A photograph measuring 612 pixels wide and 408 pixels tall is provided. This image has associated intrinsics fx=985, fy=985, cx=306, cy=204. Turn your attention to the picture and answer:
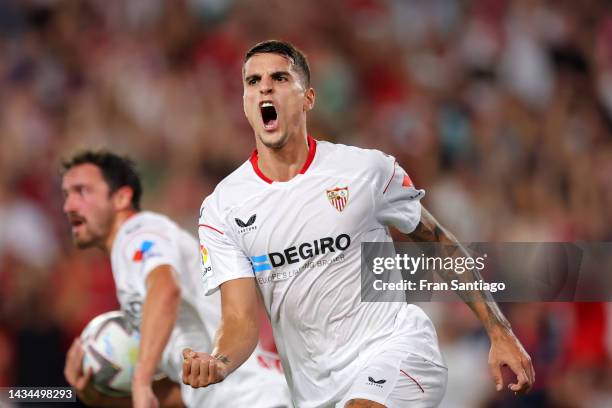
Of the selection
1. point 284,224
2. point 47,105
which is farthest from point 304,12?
point 284,224

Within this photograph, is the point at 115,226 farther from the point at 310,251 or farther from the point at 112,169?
the point at 310,251

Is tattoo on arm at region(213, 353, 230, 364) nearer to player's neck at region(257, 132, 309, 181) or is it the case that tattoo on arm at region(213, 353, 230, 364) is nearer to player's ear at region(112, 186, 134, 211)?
player's neck at region(257, 132, 309, 181)

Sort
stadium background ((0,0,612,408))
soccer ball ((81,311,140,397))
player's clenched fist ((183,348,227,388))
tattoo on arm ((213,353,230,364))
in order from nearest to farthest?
player's clenched fist ((183,348,227,388)) → tattoo on arm ((213,353,230,364)) → soccer ball ((81,311,140,397)) → stadium background ((0,0,612,408))

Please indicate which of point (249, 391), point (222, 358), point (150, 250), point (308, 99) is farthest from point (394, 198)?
point (150, 250)

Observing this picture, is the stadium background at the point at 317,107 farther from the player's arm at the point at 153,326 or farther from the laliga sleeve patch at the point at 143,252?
the player's arm at the point at 153,326

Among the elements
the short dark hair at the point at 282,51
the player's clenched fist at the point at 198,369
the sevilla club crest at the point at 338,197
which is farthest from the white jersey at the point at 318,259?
the player's clenched fist at the point at 198,369

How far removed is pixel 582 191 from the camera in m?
9.34

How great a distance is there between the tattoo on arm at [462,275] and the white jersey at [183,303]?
4.76 feet

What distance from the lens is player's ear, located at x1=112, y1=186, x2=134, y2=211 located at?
6238mm

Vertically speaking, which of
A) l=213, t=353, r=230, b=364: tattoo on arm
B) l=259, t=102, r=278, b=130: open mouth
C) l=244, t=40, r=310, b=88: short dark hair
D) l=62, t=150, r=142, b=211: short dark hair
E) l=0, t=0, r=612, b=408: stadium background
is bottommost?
l=213, t=353, r=230, b=364: tattoo on arm

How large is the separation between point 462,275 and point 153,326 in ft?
5.89

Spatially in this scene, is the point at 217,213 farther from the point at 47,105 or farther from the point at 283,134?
the point at 47,105

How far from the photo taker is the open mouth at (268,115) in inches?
174

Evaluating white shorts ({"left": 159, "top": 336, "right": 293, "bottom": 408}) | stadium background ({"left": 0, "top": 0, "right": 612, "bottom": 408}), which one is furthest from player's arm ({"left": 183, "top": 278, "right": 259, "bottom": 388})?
stadium background ({"left": 0, "top": 0, "right": 612, "bottom": 408})
